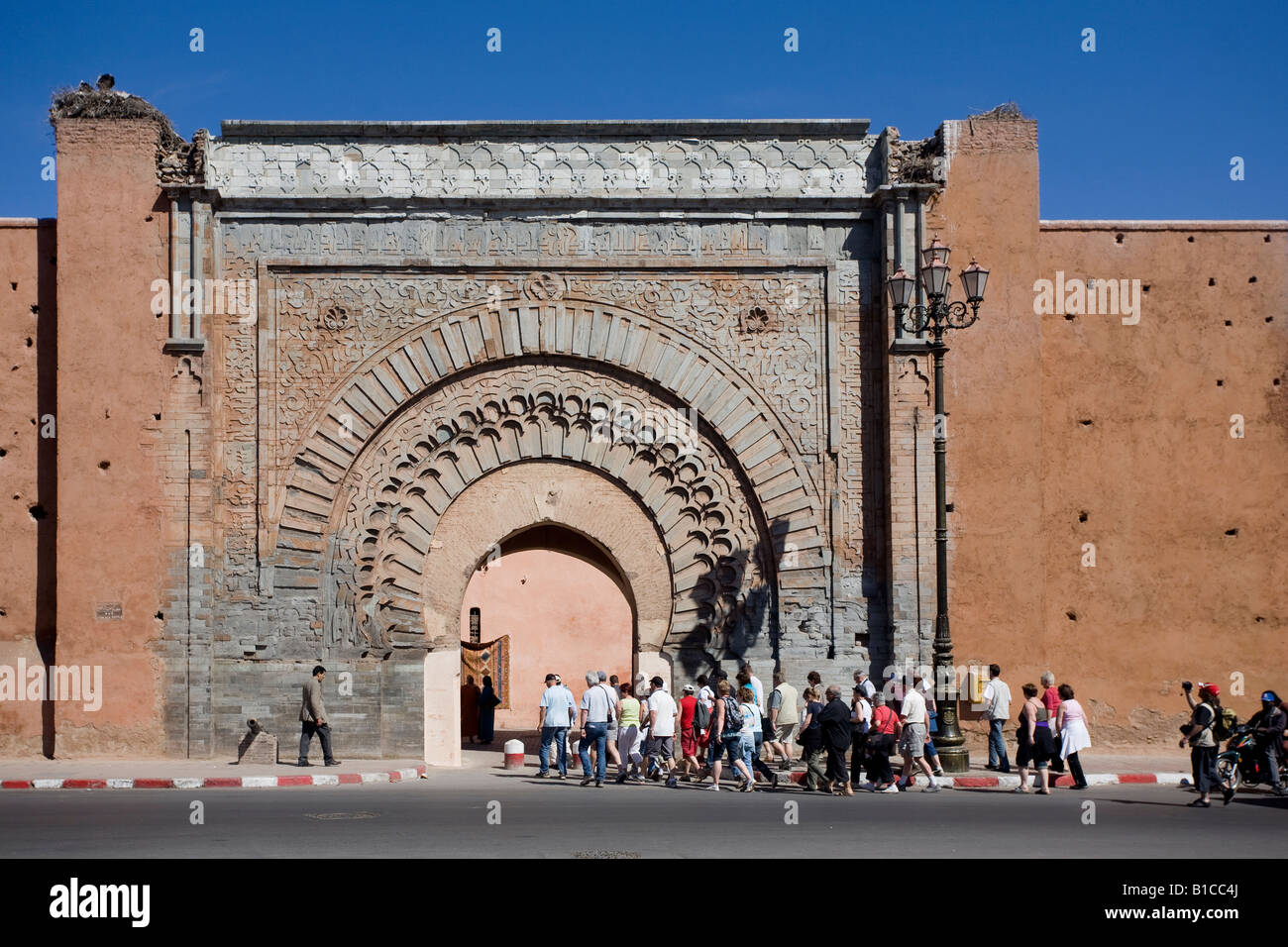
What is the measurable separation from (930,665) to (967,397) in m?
2.77

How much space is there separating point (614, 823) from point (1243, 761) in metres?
5.57

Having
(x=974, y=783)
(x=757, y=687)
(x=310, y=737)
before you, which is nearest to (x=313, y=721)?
(x=310, y=737)

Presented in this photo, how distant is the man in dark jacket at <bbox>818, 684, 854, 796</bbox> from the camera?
463 inches

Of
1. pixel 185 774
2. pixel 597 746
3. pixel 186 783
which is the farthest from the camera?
pixel 185 774

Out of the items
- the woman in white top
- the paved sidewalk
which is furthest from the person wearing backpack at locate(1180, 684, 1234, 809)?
the paved sidewalk

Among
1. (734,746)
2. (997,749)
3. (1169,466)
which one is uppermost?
(1169,466)

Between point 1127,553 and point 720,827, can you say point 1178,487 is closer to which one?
point 1127,553

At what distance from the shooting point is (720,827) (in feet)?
31.6

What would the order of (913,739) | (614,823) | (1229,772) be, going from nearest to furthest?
(614,823), (1229,772), (913,739)

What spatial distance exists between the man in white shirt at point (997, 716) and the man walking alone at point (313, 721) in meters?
6.24

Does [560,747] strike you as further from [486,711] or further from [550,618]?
[550,618]

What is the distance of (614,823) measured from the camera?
9820 millimetres
